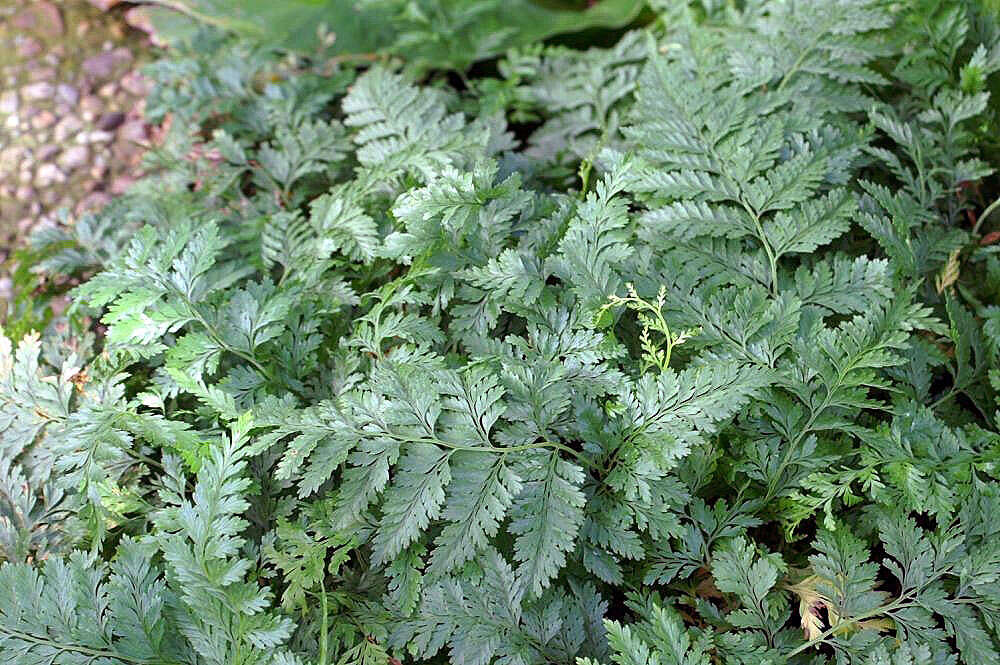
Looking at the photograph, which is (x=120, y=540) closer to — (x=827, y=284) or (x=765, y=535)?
(x=765, y=535)

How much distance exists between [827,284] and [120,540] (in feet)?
3.50

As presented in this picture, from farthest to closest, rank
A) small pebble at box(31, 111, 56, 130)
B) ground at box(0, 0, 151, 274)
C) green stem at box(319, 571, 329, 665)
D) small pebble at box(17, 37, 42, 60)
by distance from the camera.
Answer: small pebble at box(17, 37, 42, 60)
small pebble at box(31, 111, 56, 130)
ground at box(0, 0, 151, 274)
green stem at box(319, 571, 329, 665)

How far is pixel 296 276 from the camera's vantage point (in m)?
1.38

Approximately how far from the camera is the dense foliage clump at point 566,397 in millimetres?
1050

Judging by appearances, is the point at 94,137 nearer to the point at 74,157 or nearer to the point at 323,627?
the point at 74,157

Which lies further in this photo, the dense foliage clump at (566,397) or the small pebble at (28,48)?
the small pebble at (28,48)

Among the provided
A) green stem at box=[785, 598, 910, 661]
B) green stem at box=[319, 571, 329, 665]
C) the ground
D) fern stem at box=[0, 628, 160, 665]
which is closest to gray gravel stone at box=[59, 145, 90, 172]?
the ground

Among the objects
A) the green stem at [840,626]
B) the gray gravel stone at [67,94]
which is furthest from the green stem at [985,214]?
the gray gravel stone at [67,94]

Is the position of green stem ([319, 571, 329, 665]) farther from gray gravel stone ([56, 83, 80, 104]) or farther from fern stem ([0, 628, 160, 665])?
gray gravel stone ([56, 83, 80, 104])

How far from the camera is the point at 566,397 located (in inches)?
43.8

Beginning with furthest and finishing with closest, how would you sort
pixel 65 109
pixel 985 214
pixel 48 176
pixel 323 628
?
pixel 65 109 → pixel 48 176 → pixel 985 214 → pixel 323 628

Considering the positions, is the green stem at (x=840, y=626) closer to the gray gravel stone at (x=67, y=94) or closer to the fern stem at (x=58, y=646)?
the fern stem at (x=58, y=646)

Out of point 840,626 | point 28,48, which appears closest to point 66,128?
point 28,48

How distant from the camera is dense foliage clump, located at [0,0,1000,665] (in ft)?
3.44
